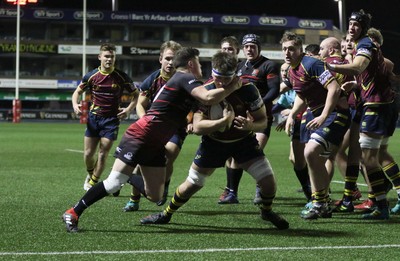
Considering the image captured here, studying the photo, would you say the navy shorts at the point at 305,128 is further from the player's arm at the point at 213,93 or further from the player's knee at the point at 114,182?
the player's knee at the point at 114,182

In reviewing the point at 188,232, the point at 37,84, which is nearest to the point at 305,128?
the point at 188,232

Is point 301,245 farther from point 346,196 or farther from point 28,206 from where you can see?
point 28,206

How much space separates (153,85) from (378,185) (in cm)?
291

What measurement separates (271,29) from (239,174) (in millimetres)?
60263

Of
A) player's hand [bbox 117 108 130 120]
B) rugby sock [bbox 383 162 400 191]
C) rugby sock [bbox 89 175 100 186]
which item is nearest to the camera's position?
rugby sock [bbox 383 162 400 191]

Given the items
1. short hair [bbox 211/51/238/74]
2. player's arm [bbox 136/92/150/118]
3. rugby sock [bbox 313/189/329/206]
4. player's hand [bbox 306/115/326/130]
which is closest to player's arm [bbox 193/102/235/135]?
short hair [bbox 211/51/238/74]

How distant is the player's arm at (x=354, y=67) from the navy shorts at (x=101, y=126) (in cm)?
450

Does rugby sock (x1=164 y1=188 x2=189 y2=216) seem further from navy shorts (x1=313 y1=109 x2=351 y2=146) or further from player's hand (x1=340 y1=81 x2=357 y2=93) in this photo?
player's hand (x1=340 y1=81 x2=357 y2=93)

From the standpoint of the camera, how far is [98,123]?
439 inches

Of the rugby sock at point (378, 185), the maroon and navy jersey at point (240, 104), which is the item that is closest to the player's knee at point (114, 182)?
the maroon and navy jersey at point (240, 104)

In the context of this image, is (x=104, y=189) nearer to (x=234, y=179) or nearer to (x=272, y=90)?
(x=234, y=179)

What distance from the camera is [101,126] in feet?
36.6

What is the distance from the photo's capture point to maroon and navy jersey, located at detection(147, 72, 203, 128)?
22.8 ft

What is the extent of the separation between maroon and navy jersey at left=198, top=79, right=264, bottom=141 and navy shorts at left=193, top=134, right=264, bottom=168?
60 mm
